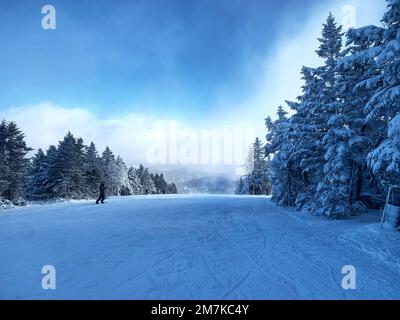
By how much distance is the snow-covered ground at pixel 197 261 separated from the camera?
5.17m

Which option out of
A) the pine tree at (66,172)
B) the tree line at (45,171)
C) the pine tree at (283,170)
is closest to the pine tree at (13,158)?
the tree line at (45,171)

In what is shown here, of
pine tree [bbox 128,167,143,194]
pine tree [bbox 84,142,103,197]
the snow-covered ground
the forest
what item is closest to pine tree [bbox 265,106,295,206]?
the forest

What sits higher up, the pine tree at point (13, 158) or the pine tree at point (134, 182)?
the pine tree at point (13, 158)

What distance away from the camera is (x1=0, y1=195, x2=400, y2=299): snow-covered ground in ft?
17.0

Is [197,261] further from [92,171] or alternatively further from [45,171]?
[92,171]

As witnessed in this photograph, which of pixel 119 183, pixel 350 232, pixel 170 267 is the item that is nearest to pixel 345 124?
pixel 350 232

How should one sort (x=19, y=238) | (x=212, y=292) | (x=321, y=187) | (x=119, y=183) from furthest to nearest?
(x=119, y=183) < (x=321, y=187) < (x=19, y=238) < (x=212, y=292)

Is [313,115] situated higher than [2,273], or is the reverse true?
[313,115]

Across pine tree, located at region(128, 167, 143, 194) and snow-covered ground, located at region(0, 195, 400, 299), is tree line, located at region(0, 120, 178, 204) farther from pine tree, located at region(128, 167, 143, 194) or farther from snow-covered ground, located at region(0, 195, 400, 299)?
snow-covered ground, located at region(0, 195, 400, 299)

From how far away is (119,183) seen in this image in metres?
61.6

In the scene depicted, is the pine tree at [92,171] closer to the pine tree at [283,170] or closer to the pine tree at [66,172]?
the pine tree at [66,172]

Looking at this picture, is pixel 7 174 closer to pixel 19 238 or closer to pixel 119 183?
pixel 119 183

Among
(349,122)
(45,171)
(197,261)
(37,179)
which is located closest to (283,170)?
(349,122)
